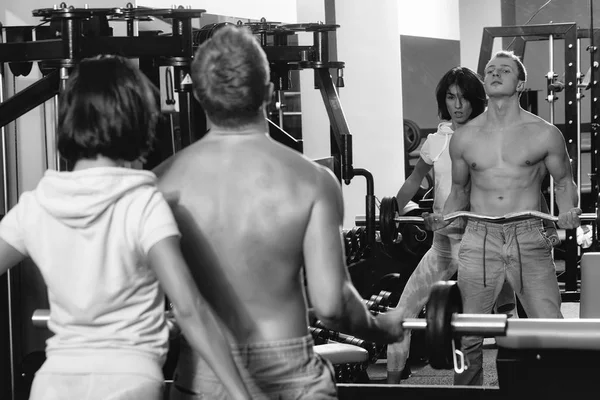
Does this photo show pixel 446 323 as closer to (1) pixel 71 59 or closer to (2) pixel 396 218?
(1) pixel 71 59

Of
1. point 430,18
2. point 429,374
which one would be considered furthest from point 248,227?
point 430,18

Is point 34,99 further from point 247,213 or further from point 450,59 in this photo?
point 450,59

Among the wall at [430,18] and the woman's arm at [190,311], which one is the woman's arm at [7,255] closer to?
the woman's arm at [190,311]

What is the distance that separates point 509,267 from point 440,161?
3.29ft

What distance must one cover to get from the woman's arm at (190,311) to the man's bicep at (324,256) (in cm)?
22

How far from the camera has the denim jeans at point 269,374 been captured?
5.68 feet

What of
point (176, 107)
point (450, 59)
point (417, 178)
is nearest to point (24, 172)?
point (176, 107)

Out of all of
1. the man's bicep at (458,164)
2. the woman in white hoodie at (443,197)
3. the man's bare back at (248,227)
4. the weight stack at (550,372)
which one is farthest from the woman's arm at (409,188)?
the man's bare back at (248,227)

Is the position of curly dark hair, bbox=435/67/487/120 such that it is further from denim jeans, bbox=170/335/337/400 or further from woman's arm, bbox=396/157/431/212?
denim jeans, bbox=170/335/337/400

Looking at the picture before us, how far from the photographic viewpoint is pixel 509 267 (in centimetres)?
399

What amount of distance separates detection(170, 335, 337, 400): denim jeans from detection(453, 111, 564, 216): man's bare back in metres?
2.59

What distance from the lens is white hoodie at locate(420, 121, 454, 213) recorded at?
15.8ft

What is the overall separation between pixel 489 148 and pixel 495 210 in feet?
0.88

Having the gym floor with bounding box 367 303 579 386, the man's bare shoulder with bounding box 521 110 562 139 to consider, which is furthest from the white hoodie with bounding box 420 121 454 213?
the gym floor with bounding box 367 303 579 386
